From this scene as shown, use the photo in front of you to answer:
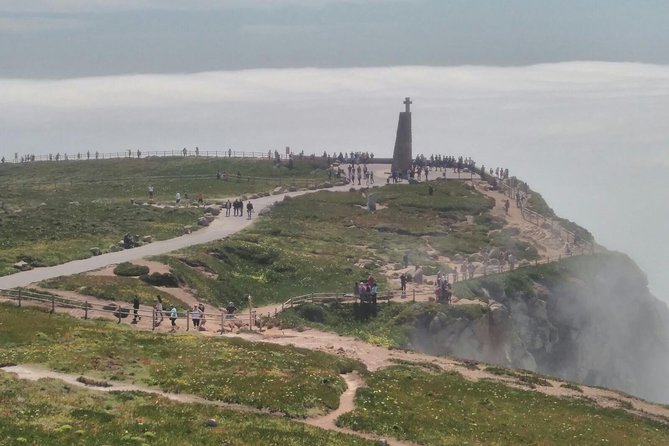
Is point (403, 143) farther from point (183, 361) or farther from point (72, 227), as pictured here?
point (183, 361)

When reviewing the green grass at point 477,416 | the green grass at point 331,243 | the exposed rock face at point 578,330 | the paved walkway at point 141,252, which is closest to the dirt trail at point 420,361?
the green grass at point 477,416

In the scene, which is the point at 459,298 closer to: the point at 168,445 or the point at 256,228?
the point at 256,228

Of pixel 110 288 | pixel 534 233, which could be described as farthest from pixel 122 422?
pixel 534 233

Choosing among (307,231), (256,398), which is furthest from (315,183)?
(256,398)

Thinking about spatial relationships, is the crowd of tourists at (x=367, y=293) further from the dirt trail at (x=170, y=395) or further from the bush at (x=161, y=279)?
the dirt trail at (x=170, y=395)

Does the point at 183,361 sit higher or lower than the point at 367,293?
higher

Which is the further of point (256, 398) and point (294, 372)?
point (294, 372)
